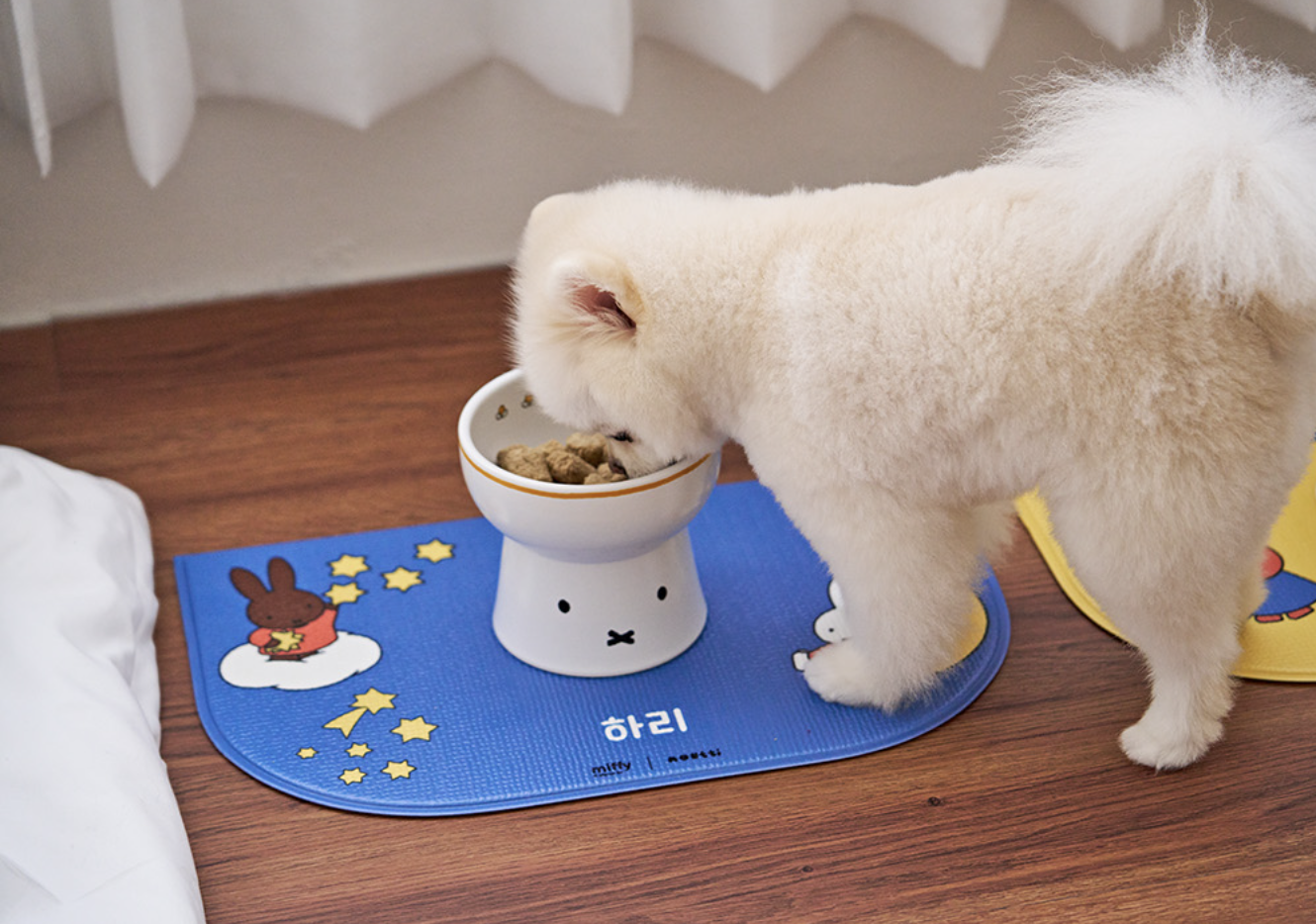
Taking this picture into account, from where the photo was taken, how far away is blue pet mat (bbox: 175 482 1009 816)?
3.62ft

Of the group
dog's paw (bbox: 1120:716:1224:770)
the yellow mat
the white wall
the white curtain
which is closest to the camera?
dog's paw (bbox: 1120:716:1224:770)

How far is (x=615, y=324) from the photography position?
1.01 meters

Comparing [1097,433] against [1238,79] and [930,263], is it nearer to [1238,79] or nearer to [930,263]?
[930,263]

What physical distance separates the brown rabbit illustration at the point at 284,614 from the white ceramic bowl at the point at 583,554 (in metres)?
0.17

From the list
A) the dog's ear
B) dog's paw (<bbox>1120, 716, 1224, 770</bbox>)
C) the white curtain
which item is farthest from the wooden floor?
the white curtain

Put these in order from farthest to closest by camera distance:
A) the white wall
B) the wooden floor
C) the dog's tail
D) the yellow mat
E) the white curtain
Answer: the white wall < the white curtain < the yellow mat < the wooden floor < the dog's tail

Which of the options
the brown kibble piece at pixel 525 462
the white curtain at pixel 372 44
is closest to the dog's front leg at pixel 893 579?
the brown kibble piece at pixel 525 462

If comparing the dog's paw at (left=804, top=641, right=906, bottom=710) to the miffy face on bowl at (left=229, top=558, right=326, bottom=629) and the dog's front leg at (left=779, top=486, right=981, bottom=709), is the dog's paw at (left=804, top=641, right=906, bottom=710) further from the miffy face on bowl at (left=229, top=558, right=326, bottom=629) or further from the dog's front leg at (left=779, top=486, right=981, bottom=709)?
the miffy face on bowl at (left=229, top=558, right=326, bottom=629)

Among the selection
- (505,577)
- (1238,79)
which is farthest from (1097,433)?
(505,577)

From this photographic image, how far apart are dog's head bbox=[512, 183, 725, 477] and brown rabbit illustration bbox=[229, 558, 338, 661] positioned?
0.36 m

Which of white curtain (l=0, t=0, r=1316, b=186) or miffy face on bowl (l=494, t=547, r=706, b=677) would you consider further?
white curtain (l=0, t=0, r=1316, b=186)

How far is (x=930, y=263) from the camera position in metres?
0.96

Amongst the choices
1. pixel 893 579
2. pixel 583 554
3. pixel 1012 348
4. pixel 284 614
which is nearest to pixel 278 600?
pixel 284 614

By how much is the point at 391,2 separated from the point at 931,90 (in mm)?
790
